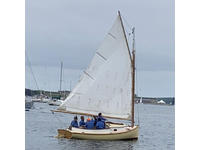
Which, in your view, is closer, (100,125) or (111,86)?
(100,125)

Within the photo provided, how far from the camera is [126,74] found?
31.7 m

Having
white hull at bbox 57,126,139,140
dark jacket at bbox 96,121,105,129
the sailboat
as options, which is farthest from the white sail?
dark jacket at bbox 96,121,105,129

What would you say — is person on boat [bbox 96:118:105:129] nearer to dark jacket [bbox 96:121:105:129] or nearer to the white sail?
dark jacket [bbox 96:121:105:129]

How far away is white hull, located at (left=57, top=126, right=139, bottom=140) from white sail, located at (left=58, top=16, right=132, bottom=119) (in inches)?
61.6

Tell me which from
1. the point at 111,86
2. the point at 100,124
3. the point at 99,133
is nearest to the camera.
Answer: the point at 100,124

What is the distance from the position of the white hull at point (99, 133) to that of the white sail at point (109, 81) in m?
1.57

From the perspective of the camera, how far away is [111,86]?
3164 cm

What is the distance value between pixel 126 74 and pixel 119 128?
14.8ft

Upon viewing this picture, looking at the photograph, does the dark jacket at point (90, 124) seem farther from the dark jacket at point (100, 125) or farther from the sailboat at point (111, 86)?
the sailboat at point (111, 86)

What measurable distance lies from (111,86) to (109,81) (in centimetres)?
44

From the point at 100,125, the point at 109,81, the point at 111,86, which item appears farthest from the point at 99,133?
the point at 109,81

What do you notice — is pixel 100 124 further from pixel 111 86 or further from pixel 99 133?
pixel 111 86

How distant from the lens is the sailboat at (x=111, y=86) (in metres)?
30.3

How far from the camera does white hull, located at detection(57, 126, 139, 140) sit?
28.9 metres
